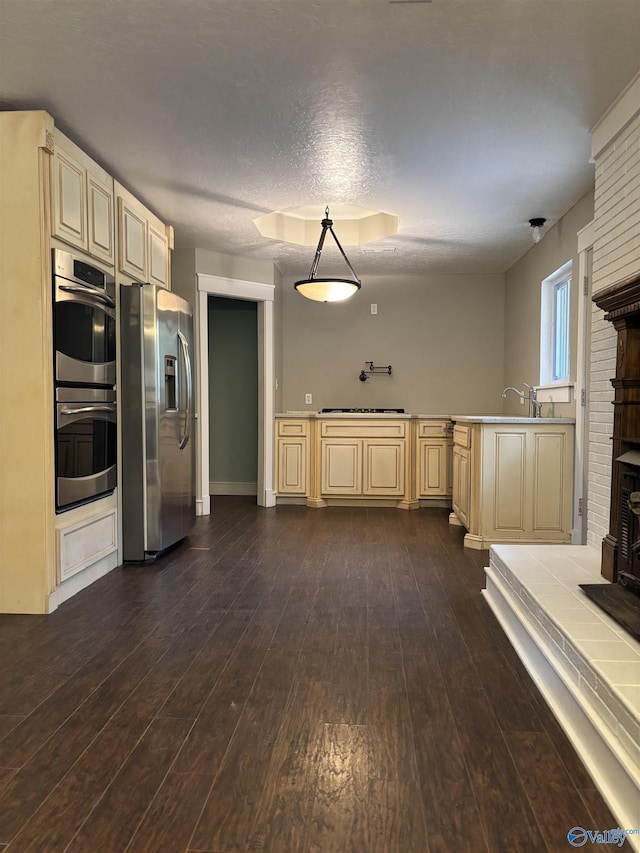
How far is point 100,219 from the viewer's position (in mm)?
3264

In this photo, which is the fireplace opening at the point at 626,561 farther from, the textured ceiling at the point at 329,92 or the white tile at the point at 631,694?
the textured ceiling at the point at 329,92

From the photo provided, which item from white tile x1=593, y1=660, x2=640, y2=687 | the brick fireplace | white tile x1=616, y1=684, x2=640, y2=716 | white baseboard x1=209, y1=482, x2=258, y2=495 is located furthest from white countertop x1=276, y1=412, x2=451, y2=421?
white tile x1=616, y1=684, x2=640, y2=716

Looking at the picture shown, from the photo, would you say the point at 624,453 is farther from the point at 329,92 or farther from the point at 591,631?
the point at 329,92

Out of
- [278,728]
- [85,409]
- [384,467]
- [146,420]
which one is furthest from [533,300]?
[278,728]

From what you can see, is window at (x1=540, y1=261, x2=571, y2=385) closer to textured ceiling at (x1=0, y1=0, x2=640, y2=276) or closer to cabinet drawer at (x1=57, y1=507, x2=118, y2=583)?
textured ceiling at (x1=0, y1=0, x2=640, y2=276)

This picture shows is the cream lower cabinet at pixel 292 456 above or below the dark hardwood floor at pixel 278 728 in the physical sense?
above

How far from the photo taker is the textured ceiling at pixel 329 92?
2.07 metres

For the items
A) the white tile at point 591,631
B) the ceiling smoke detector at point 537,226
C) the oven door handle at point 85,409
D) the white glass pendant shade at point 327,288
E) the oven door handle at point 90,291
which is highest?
the ceiling smoke detector at point 537,226

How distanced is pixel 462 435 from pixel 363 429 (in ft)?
4.23

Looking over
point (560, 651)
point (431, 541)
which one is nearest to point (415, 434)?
point (431, 541)

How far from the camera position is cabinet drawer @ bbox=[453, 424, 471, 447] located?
4367 mm

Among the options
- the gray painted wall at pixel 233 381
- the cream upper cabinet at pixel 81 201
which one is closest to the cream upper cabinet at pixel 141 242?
the cream upper cabinet at pixel 81 201

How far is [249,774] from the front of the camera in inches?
60.7

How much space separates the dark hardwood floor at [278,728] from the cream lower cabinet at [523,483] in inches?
39.2
